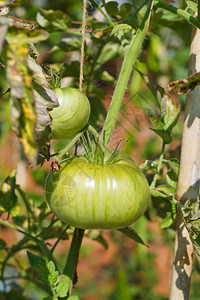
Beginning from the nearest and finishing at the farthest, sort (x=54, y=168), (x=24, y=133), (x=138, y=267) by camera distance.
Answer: (x=24, y=133) < (x=54, y=168) < (x=138, y=267)

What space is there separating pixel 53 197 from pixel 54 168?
1.9 inches

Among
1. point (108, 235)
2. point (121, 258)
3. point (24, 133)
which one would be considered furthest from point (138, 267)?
point (24, 133)

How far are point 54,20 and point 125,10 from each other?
169mm

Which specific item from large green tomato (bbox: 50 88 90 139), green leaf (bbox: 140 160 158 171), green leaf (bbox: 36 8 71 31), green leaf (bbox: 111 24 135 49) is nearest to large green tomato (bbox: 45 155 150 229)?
Answer: large green tomato (bbox: 50 88 90 139)

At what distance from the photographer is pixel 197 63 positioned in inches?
30.2

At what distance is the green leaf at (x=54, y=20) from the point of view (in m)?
0.86

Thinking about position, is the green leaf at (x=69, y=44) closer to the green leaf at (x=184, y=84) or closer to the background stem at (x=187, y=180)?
the background stem at (x=187, y=180)

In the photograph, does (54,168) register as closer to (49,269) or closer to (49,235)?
(49,269)

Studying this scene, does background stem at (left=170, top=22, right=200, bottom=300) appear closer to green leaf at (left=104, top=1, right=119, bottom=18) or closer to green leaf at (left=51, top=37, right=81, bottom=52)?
green leaf at (left=104, top=1, right=119, bottom=18)

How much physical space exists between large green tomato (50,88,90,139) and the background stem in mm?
259

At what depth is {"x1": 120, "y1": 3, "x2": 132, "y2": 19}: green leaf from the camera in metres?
0.89

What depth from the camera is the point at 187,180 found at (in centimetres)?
A: 79

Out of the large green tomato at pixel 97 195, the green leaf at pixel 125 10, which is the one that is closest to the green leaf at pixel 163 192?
the large green tomato at pixel 97 195

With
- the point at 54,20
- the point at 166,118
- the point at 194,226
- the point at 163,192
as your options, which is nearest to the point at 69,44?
the point at 54,20
